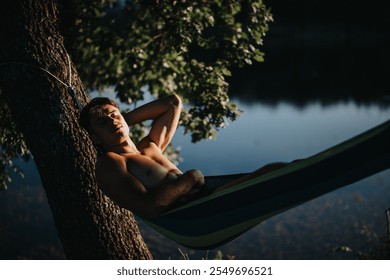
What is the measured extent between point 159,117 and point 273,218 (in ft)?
20.6

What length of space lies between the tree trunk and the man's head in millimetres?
116

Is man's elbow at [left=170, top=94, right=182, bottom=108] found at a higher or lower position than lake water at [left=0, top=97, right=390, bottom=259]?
higher

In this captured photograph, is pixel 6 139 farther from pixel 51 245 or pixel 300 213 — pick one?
pixel 300 213

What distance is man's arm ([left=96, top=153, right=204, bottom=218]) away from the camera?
2350mm

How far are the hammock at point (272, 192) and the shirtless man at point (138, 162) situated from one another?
0.36ft

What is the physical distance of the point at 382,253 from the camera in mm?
4508

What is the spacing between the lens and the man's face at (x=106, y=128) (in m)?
2.53

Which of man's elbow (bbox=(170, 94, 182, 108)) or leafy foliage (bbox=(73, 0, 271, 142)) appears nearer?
man's elbow (bbox=(170, 94, 182, 108))

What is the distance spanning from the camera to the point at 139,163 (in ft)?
8.23

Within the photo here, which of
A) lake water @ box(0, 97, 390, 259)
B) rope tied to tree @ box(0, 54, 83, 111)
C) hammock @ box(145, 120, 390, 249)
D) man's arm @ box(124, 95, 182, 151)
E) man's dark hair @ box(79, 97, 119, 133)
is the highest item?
rope tied to tree @ box(0, 54, 83, 111)

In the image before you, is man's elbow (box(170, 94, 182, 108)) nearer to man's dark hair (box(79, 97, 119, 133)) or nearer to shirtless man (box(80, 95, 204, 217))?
shirtless man (box(80, 95, 204, 217))

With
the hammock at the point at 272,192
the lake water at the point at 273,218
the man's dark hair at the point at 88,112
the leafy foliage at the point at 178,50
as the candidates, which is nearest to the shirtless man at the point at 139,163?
the man's dark hair at the point at 88,112

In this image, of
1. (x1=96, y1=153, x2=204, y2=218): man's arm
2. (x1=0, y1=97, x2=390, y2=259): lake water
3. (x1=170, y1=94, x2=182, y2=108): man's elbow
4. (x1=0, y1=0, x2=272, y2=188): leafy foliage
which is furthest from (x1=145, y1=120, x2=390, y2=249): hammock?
(x1=0, y1=97, x2=390, y2=259): lake water

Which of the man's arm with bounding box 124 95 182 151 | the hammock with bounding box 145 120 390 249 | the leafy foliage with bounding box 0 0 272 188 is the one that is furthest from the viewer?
the leafy foliage with bounding box 0 0 272 188
